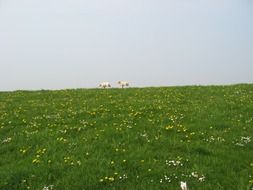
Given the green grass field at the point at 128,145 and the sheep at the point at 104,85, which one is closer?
the green grass field at the point at 128,145

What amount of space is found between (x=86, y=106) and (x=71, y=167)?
11.3 metres

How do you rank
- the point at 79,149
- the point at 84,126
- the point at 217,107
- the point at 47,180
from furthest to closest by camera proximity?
the point at 217,107 < the point at 84,126 < the point at 79,149 < the point at 47,180

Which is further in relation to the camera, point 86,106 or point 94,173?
point 86,106

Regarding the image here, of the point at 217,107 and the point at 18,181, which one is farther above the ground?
the point at 217,107

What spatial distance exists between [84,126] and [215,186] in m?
8.06

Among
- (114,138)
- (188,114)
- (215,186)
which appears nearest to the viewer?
(215,186)

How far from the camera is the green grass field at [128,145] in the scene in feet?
43.6

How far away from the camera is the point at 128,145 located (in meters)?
16.3

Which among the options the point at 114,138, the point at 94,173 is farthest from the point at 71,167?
the point at 114,138

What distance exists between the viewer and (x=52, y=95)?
106 feet

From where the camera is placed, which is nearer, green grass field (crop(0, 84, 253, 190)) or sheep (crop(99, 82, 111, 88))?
green grass field (crop(0, 84, 253, 190))

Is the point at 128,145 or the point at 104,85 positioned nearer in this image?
the point at 128,145

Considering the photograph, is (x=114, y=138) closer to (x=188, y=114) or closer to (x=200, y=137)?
(x=200, y=137)

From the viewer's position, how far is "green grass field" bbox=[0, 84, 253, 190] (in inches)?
523
